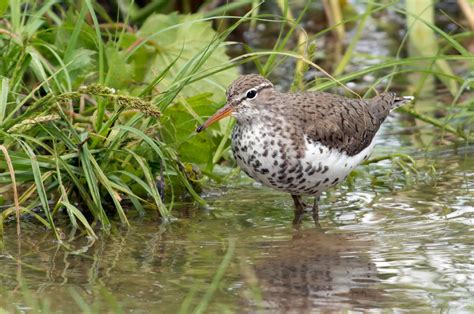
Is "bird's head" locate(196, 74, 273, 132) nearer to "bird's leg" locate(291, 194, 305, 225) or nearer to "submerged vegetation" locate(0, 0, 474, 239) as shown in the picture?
"submerged vegetation" locate(0, 0, 474, 239)

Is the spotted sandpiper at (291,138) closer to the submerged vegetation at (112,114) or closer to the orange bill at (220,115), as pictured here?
the orange bill at (220,115)

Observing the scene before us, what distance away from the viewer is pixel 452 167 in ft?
25.6

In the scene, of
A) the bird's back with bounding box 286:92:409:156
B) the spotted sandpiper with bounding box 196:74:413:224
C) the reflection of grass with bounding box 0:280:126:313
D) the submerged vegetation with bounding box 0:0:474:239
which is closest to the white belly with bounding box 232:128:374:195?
the spotted sandpiper with bounding box 196:74:413:224

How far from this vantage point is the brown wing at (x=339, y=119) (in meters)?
6.66

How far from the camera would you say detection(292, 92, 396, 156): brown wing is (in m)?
6.66

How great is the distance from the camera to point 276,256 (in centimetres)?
597

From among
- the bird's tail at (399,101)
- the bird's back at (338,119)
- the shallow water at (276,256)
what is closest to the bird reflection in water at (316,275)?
the shallow water at (276,256)

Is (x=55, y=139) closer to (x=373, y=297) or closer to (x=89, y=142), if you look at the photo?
(x=89, y=142)

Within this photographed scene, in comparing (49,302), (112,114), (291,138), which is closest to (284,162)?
(291,138)

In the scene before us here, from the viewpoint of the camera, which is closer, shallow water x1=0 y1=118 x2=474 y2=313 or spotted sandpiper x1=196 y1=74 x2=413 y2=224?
shallow water x1=0 y1=118 x2=474 y2=313

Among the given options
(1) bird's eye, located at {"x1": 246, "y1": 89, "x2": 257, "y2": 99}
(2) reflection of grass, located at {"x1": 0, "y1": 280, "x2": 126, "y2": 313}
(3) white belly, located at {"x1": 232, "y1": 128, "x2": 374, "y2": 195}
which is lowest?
(2) reflection of grass, located at {"x1": 0, "y1": 280, "x2": 126, "y2": 313}

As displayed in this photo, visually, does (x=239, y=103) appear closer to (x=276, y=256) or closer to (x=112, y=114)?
(x=112, y=114)

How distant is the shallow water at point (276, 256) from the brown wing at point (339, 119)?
0.45 meters

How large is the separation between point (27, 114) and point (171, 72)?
6.16 ft
